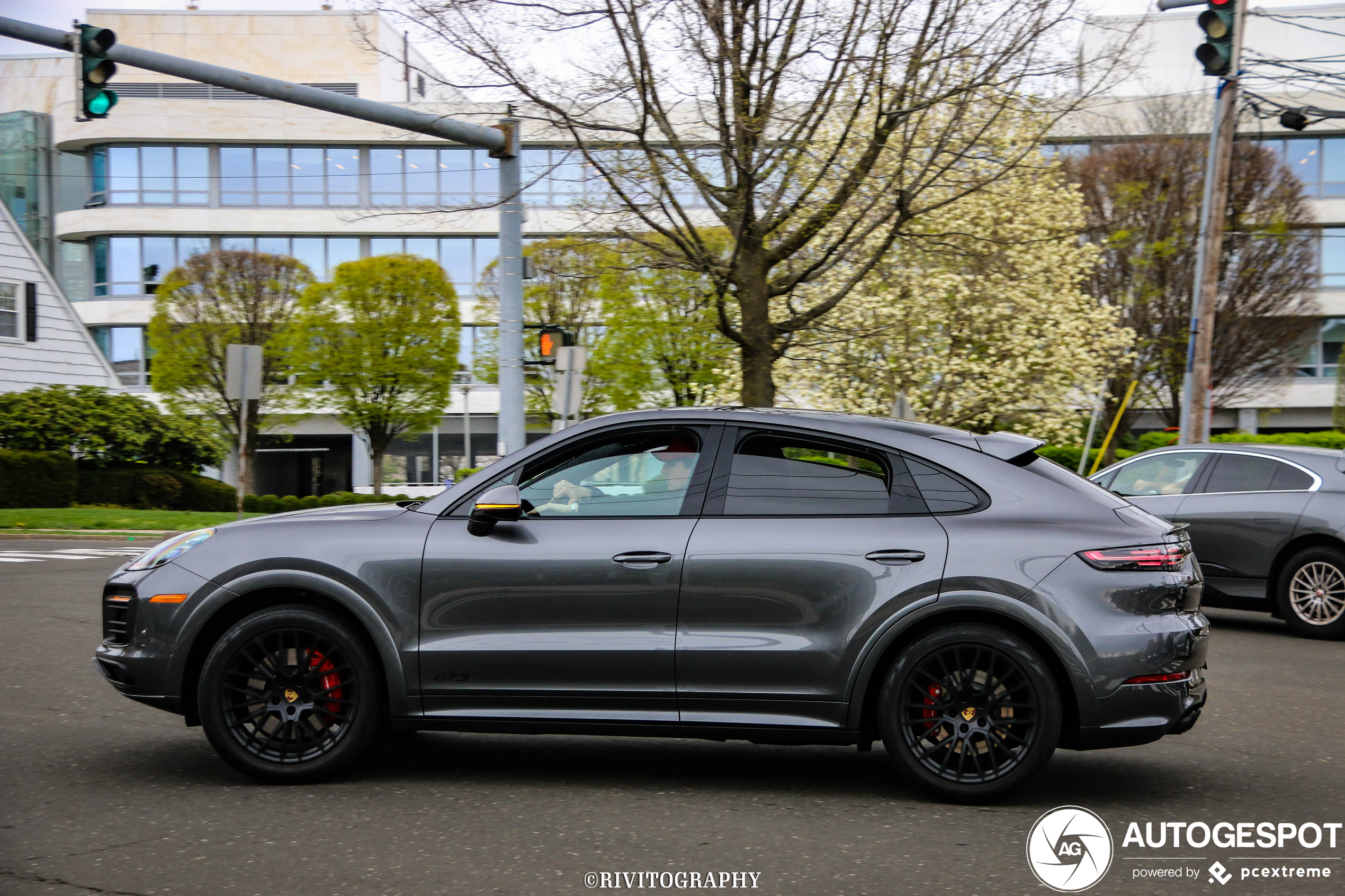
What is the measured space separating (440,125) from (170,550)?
8552mm

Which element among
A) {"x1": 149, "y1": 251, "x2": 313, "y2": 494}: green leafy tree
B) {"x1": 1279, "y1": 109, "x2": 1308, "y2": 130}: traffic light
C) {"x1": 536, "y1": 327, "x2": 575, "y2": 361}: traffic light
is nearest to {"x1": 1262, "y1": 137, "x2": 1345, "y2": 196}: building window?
{"x1": 1279, "y1": 109, "x2": 1308, "y2": 130}: traffic light

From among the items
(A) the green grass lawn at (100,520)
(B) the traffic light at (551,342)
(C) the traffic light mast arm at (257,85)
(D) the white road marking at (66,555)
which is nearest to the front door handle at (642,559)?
(C) the traffic light mast arm at (257,85)

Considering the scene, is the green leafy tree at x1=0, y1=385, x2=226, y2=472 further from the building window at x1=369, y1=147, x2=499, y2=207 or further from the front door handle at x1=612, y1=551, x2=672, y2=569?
the front door handle at x1=612, y1=551, x2=672, y2=569

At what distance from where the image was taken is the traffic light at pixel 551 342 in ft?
49.3

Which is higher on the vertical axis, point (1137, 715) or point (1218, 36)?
point (1218, 36)

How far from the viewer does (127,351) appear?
47.9 m

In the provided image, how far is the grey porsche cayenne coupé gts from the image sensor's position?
196 inches

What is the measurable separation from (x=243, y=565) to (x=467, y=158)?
43127 mm

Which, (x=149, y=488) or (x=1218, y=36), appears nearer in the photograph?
(x=1218, y=36)

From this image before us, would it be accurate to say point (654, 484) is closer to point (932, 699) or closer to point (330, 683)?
point (932, 699)

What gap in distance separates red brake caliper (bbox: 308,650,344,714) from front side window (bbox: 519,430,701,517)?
105 cm

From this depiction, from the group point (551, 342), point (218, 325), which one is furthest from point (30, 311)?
point (551, 342)

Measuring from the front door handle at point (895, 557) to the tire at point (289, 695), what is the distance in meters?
2.13

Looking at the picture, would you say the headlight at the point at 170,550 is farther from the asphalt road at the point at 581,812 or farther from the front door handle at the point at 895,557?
the front door handle at the point at 895,557
